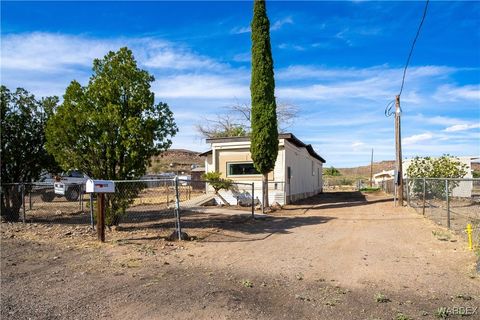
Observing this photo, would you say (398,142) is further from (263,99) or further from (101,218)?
(101,218)

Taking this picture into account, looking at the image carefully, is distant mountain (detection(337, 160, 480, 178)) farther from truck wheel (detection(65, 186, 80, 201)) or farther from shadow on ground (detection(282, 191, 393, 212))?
truck wheel (detection(65, 186, 80, 201))

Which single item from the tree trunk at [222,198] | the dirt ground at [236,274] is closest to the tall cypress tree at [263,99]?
the tree trunk at [222,198]

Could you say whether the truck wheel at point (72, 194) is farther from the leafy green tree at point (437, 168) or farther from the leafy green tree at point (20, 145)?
the leafy green tree at point (437, 168)

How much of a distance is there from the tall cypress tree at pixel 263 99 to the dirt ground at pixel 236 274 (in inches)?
280

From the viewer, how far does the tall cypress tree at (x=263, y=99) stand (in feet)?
61.8

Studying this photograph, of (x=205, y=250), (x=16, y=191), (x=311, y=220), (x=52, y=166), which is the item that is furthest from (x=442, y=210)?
(x=16, y=191)

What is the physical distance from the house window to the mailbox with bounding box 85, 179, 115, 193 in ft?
41.7

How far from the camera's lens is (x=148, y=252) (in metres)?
8.59

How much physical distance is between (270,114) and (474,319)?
1457cm

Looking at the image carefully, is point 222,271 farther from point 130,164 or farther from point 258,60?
point 258,60

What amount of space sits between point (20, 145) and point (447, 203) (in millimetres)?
12732

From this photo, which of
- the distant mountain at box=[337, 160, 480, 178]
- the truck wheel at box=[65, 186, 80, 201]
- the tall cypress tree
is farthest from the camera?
the distant mountain at box=[337, 160, 480, 178]

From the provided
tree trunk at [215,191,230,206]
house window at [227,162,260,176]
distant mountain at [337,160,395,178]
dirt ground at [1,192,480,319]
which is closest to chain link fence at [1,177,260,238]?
tree trunk at [215,191,230,206]

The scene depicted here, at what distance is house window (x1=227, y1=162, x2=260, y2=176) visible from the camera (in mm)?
21984
